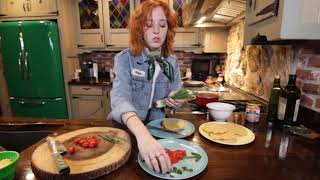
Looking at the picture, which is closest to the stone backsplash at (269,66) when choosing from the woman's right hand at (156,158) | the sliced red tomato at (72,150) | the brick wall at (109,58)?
the brick wall at (109,58)

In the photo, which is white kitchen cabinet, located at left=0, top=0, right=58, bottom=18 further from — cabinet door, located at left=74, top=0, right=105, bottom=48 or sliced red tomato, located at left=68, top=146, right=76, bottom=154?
sliced red tomato, located at left=68, top=146, right=76, bottom=154

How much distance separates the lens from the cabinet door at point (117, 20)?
282 centimetres

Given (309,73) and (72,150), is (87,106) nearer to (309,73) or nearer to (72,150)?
(72,150)

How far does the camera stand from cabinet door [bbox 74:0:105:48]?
285 cm

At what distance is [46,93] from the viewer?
2.71 meters

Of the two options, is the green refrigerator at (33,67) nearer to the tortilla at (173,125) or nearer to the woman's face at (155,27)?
the woman's face at (155,27)

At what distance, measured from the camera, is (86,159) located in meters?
0.65

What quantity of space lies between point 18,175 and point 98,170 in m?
0.26

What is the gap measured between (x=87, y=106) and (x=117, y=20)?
131 centimetres

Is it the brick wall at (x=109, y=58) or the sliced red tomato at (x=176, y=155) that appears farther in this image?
the brick wall at (x=109, y=58)

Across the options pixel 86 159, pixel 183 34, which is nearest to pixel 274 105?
pixel 86 159

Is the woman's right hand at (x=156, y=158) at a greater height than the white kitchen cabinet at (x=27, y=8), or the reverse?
the white kitchen cabinet at (x=27, y=8)

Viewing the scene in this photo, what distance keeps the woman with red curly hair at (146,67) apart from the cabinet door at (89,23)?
6.43 ft

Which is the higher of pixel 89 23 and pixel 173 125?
pixel 89 23
